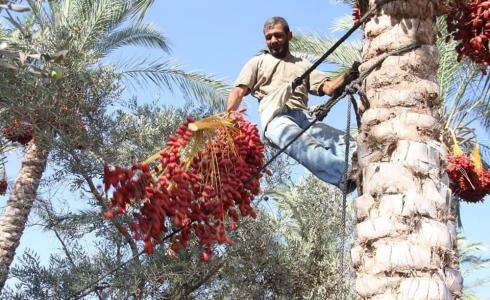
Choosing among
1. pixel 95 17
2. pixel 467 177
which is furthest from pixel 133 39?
pixel 467 177

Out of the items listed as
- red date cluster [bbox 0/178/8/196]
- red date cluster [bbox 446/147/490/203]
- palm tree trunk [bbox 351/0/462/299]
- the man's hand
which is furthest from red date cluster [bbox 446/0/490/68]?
A: red date cluster [bbox 0/178/8/196]

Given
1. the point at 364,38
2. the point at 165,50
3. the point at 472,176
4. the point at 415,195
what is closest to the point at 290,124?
the point at 364,38

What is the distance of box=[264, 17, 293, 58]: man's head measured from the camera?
14.8ft

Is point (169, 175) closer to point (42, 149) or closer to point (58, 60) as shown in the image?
point (58, 60)

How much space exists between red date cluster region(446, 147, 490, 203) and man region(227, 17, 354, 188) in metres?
3.96

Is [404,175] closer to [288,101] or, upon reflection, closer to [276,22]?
[288,101]

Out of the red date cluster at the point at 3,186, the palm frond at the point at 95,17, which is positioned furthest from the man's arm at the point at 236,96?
the red date cluster at the point at 3,186

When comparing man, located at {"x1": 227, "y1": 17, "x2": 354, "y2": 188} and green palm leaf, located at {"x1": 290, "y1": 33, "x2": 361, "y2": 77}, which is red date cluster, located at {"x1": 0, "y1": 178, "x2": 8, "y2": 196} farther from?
man, located at {"x1": 227, "y1": 17, "x2": 354, "y2": 188}

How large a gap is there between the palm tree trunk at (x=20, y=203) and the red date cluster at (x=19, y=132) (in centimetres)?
12

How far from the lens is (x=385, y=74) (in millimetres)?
3002

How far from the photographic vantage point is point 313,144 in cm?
380

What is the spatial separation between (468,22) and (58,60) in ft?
6.37

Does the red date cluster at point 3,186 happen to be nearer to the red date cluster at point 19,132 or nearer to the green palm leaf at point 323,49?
the red date cluster at point 19,132

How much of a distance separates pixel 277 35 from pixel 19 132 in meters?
6.15
